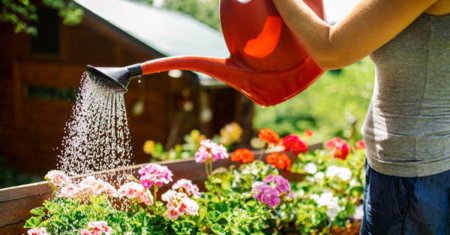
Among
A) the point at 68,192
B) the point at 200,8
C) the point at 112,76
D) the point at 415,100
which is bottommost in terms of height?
the point at 68,192

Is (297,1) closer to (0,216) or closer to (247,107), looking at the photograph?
(0,216)

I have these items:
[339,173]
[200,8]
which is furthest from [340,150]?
[200,8]

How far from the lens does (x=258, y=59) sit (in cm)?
165

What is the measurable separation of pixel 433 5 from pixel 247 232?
140cm

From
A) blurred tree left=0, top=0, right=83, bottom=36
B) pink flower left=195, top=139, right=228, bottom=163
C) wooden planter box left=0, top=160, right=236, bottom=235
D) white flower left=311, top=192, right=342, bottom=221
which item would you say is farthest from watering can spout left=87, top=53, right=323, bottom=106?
blurred tree left=0, top=0, right=83, bottom=36

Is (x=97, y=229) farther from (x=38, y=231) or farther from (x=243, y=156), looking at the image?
(x=243, y=156)

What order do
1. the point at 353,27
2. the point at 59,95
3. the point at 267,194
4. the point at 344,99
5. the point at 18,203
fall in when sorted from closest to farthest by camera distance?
the point at 353,27 < the point at 18,203 < the point at 267,194 < the point at 59,95 < the point at 344,99

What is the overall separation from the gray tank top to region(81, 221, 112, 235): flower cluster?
40.0 inches

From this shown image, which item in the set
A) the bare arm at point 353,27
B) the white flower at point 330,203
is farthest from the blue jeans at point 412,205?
the white flower at point 330,203

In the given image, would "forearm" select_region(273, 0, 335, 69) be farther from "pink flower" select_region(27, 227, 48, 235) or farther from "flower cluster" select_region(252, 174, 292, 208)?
"flower cluster" select_region(252, 174, 292, 208)

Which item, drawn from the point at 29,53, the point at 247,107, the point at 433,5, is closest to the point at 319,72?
the point at 433,5

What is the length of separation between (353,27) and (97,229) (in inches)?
47.0

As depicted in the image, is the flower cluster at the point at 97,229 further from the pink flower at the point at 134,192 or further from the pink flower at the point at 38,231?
the pink flower at the point at 134,192

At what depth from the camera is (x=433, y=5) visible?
3.90 ft
